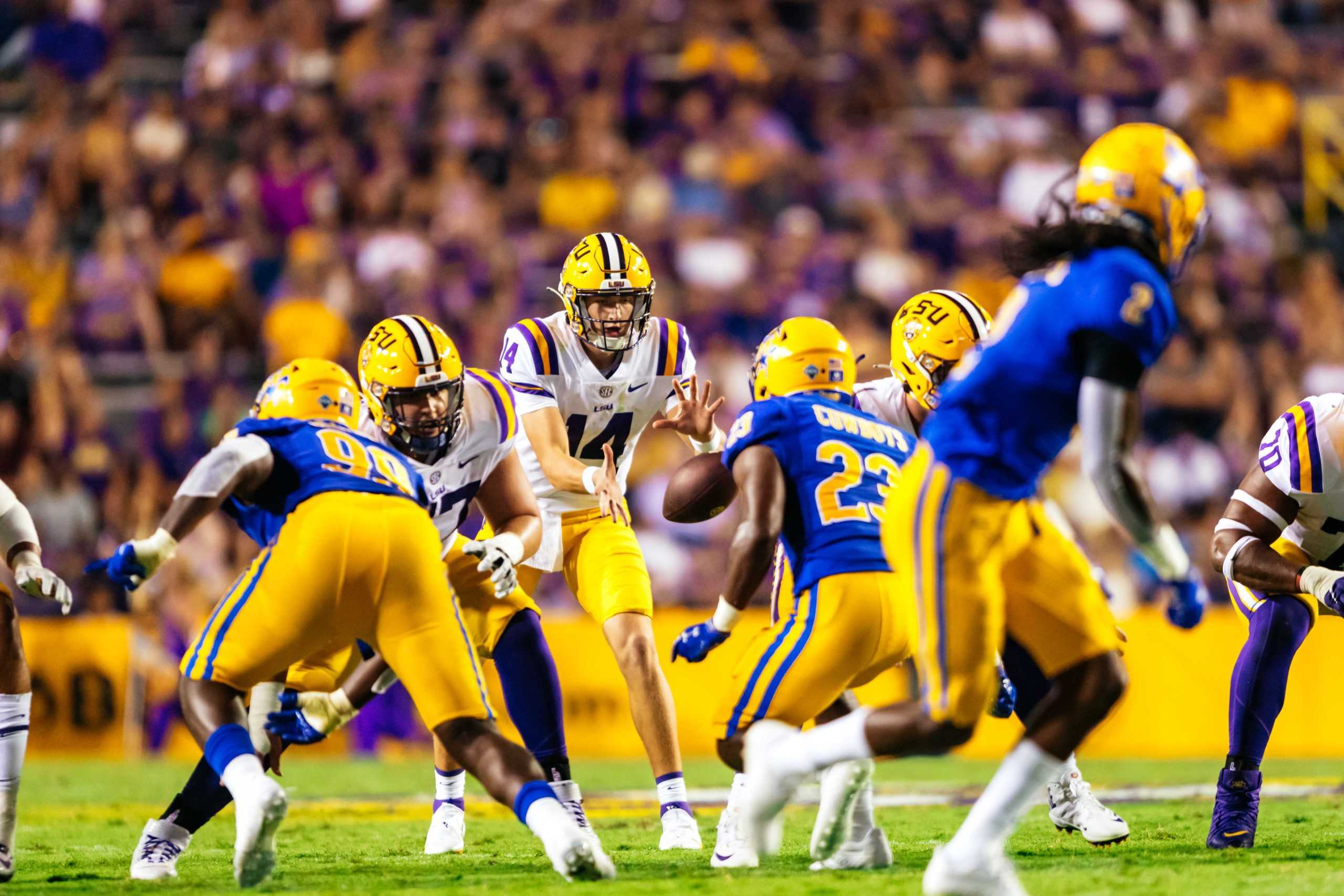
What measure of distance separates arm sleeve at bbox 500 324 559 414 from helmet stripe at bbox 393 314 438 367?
124 centimetres

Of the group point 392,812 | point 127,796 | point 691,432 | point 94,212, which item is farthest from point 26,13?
point 691,432

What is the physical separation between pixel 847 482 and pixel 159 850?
8.58 ft

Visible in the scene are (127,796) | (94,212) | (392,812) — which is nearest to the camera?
(392,812)

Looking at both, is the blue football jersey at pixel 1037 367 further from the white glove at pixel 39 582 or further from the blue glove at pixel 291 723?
the white glove at pixel 39 582

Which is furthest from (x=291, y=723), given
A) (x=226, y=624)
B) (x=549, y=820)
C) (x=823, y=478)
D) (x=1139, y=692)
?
(x=1139, y=692)

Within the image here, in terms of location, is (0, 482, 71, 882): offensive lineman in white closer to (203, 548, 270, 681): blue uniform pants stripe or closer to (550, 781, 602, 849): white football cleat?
(203, 548, 270, 681): blue uniform pants stripe

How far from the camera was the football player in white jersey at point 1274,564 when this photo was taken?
5816 millimetres

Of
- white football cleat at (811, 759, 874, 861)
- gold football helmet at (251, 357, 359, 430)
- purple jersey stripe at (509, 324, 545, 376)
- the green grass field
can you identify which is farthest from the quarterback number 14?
purple jersey stripe at (509, 324, 545, 376)

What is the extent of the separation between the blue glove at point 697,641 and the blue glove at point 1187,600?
1468 mm

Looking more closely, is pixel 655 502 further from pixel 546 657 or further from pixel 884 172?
pixel 546 657

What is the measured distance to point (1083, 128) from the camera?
1559cm

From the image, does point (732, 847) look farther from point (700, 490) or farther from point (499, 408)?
point (499, 408)

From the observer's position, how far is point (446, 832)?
6.45m

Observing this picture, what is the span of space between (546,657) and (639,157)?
942 centimetres
